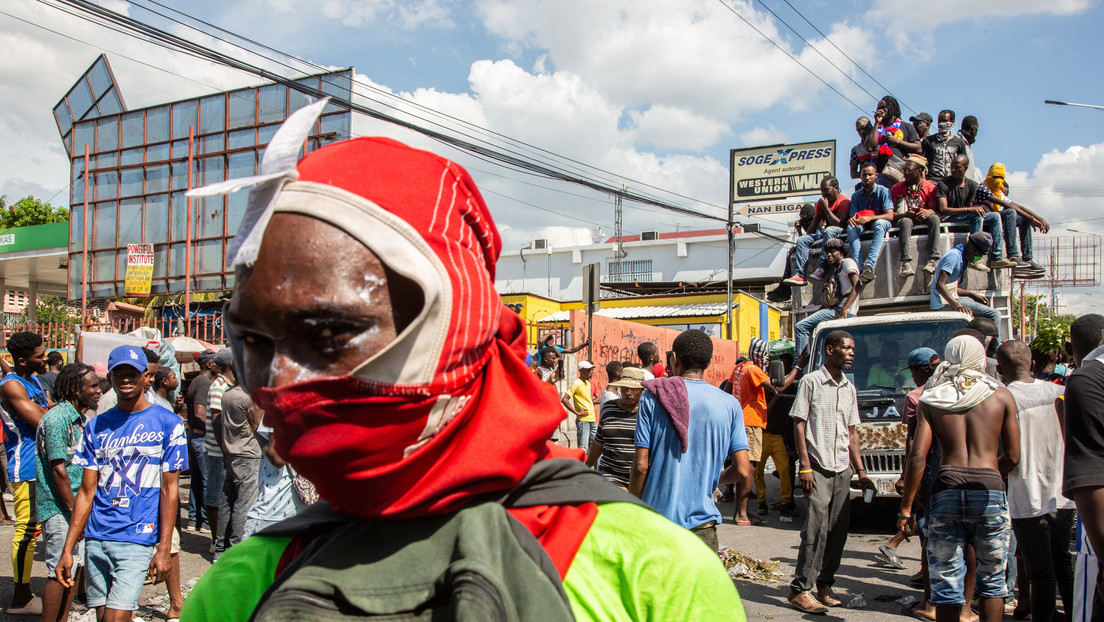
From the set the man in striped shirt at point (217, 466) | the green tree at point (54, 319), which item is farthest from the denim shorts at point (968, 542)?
the green tree at point (54, 319)

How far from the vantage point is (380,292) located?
3.56 ft

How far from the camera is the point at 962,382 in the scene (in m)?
4.82

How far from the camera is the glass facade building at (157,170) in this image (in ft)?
66.9

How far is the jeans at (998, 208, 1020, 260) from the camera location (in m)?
9.32

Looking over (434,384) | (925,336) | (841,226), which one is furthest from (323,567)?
(841,226)

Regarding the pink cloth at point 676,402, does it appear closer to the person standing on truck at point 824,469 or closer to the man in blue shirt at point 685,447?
the man in blue shirt at point 685,447

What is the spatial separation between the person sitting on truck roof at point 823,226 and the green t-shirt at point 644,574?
377 inches

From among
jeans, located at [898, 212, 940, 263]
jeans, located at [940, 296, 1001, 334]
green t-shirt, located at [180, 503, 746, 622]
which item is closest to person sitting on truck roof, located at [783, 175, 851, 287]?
jeans, located at [898, 212, 940, 263]

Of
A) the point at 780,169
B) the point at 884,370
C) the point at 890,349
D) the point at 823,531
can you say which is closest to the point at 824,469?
the point at 823,531

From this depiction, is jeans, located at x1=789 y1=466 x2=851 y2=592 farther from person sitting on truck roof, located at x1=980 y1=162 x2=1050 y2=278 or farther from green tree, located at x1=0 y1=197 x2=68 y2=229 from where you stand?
green tree, located at x1=0 y1=197 x2=68 y2=229

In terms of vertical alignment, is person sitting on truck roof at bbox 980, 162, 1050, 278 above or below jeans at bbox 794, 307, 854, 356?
above

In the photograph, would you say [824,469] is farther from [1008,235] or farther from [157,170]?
[157,170]

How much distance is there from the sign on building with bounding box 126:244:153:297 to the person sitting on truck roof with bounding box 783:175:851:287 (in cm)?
1682

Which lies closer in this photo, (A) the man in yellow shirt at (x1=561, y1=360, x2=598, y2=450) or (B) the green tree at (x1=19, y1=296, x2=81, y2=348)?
(A) the man in yellow shirt at (x1=561, y1=360, x2=598, y2=450)
